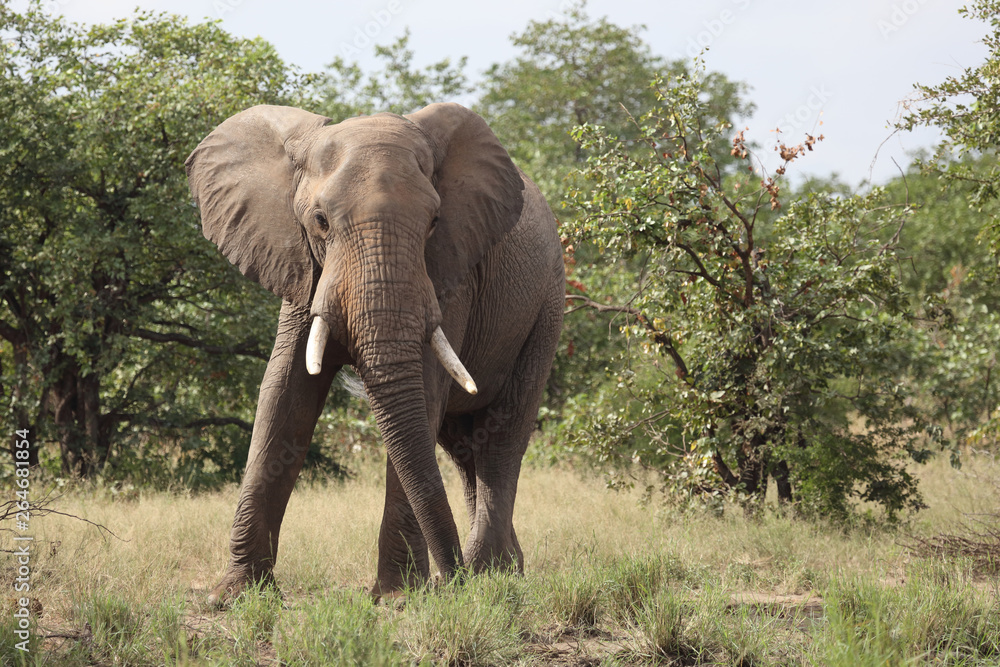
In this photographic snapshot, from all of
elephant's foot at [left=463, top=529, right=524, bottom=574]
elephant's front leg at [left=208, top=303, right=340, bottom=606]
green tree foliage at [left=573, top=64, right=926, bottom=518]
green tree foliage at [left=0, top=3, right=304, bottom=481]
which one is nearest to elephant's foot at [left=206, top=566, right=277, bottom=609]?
elephant's front leg at [left=208, top=303, right=340, bottom=606]

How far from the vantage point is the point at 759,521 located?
25.6 feet

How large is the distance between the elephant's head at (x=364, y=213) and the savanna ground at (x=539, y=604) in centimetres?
112

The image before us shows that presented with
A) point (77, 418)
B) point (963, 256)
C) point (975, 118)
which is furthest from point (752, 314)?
point (963, 256)

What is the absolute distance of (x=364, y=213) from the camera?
14.9ft

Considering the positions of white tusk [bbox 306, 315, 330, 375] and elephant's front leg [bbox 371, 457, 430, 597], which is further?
elephant's front leg [bbox 371, 457, 430, 597]

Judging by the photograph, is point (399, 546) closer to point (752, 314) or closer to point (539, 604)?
point (539, 604)

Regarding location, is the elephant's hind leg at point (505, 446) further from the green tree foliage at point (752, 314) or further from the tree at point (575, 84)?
the tree at point (575, 84)

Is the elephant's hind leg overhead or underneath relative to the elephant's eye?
underneath

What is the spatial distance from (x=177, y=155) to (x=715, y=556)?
6837mm

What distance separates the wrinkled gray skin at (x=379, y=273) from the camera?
14.9 feet

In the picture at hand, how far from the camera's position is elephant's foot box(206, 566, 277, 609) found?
4.91 m

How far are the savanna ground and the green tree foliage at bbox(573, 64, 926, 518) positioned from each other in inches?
37.7

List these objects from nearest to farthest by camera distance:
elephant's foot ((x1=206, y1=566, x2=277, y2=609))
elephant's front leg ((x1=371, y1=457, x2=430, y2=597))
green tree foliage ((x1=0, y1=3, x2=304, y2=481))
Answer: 1. elephant's foot ((x1=206, y1=566, x2=277, y2=609))
2. elephant's front leg ((x1=371, y1=457, x2=430, y2=597))
3. green tree foliage ((x1=0, y1=3, x2=304, y2=481))

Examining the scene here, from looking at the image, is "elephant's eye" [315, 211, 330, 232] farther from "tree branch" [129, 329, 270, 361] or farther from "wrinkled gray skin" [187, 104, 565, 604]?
"tree branch" [129, 329, 270, 361]
